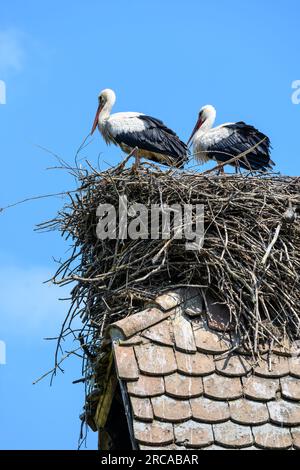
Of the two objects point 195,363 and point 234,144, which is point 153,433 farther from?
point 234,144

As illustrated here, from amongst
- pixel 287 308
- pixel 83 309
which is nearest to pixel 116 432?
pixel 83 309

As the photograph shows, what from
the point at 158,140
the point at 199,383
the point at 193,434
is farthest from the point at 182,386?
the point at 158,140

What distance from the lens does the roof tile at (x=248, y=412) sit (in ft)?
19.2

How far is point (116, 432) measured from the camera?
679cm

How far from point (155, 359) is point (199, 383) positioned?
27 centimetres

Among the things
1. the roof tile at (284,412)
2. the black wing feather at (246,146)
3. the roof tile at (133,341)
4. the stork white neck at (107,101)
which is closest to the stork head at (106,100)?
the stork white neck at (107,101)

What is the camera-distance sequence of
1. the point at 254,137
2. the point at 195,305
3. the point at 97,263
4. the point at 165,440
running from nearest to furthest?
1. the point at 165,440
2. the point at 195,305
3. the point at 97,263
4. the point at 254,137

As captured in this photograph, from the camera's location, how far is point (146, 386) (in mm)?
5875

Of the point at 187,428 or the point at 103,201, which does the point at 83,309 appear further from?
the point at 187,428

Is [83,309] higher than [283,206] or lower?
lower

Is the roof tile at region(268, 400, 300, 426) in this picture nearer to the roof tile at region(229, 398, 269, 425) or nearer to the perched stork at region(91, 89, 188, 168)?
the roof tile at region(229, 398, 269, 425)

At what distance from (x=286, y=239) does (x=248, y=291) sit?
57cm

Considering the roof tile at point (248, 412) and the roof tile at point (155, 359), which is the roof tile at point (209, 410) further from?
the roof tile at point (155, 359)

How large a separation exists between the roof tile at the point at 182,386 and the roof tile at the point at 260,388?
0.84 feet
